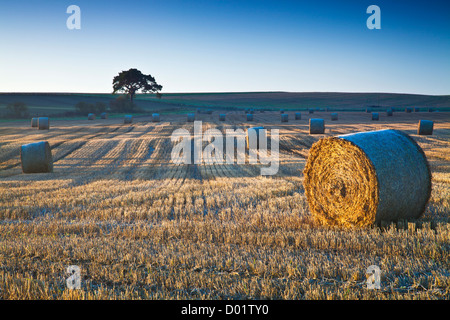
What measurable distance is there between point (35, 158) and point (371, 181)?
1391 cm

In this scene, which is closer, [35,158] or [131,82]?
[35,158]

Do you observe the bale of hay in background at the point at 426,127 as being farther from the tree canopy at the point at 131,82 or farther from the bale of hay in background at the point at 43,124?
the tree canopy at the point at 131,82

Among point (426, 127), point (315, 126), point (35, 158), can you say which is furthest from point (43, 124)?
point (426, 127)

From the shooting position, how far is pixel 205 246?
18.5 feet

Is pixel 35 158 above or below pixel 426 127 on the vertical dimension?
below

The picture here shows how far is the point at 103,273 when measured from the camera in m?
4.71

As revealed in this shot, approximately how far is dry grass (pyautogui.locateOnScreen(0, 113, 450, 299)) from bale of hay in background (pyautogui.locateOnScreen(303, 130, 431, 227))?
343mm

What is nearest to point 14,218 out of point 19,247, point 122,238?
point 19,247

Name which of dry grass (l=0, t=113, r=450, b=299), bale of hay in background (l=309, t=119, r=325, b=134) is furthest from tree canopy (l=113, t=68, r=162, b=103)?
dry grass (l=0, t=113, r=450, b=299)

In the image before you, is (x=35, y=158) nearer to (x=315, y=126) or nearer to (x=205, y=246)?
(x=205, y=246)

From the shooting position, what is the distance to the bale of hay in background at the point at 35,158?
51.2ft

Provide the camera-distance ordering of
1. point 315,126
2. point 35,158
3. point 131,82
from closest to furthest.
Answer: point 35,158
point 315,126
point 131,82

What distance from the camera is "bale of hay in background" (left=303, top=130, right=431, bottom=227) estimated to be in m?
6.26
